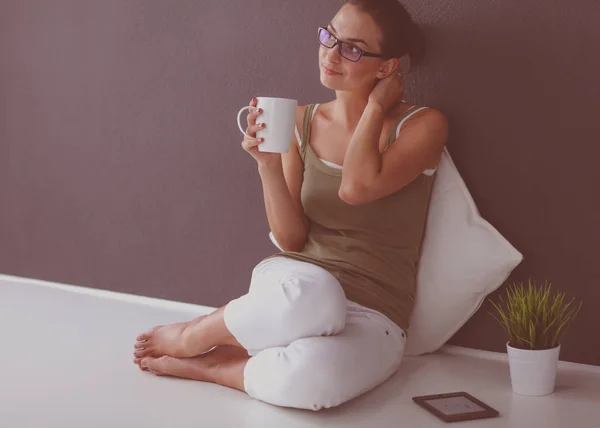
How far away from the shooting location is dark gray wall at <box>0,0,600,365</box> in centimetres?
204

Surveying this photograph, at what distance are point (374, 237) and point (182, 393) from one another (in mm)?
634

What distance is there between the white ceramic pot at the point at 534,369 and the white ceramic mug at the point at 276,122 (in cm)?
73

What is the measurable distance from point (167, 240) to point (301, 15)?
3.01ft

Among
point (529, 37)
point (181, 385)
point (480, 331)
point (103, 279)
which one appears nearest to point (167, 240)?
point (103, 279)

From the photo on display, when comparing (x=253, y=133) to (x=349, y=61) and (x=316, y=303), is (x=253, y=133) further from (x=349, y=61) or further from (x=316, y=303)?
(x=316, y=303)

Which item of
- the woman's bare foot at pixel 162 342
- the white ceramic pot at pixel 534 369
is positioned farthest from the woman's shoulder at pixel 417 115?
the woman's bare foot at pixel 162 342

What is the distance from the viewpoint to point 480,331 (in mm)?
2201

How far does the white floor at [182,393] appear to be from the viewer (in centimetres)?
173

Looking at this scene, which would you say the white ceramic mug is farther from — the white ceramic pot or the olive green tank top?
the white ceramic pot

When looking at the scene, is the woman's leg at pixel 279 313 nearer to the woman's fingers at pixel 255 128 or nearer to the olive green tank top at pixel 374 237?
the olive green tank top at pixel 374 237

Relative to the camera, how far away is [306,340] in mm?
1785

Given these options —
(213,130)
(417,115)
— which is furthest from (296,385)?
(213,130)

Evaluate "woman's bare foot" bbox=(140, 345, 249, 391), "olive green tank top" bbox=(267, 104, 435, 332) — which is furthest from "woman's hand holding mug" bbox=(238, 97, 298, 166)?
"woman's bare foot" bbox=(140, 345, 249, 391)

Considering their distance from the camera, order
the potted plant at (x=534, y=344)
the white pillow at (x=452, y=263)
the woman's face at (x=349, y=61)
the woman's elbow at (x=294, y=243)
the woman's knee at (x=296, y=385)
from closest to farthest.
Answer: the woman's knee at (x=296, y=385)
the potted plant at (x=534, y=344)
the woman's face at (x=349, y=61)
the white pillow at (x=452, y=263)
the woman's elbow at (x=294, y=243)
